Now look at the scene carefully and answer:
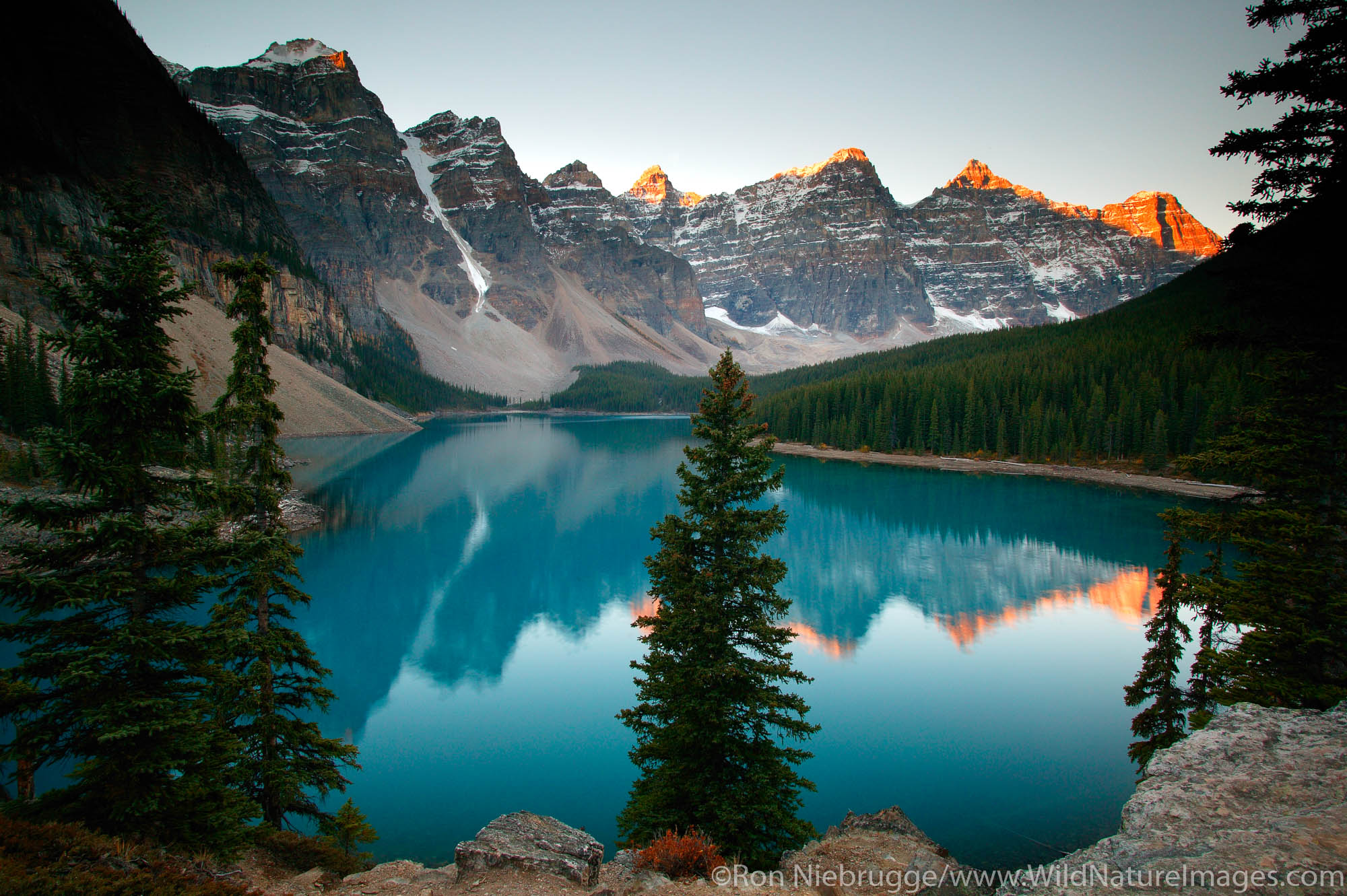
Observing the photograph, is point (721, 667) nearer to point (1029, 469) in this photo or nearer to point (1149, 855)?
point (1149, 855)

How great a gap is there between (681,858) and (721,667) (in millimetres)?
2533

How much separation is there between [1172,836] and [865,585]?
80.7ft

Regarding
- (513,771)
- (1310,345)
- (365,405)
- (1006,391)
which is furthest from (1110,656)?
(365,405)

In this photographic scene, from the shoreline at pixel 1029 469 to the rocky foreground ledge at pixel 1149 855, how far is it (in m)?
38.3

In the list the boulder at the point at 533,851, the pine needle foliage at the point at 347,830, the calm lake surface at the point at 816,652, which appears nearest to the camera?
the boulder at the point at 533,851

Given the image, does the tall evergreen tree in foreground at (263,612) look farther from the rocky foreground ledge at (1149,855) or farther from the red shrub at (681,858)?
the red shrub at (681,858)

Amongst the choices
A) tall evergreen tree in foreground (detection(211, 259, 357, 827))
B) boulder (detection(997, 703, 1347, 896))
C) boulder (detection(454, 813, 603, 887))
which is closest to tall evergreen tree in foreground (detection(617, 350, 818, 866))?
boulder (detection(454, 813, 603, 887))

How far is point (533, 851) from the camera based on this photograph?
7633 millimetres

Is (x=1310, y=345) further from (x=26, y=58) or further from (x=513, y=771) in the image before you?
(x=26, y=58)

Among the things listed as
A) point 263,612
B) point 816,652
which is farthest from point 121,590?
point 816,652

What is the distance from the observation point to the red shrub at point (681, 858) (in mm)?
7484

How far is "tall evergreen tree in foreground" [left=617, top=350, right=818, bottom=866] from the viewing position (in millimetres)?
9352

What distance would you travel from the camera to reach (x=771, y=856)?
9078 mm

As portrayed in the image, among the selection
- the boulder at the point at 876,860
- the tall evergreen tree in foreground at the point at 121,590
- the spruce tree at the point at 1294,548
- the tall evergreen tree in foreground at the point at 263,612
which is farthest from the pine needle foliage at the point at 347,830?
the spruce tree at the point at 1294,548
